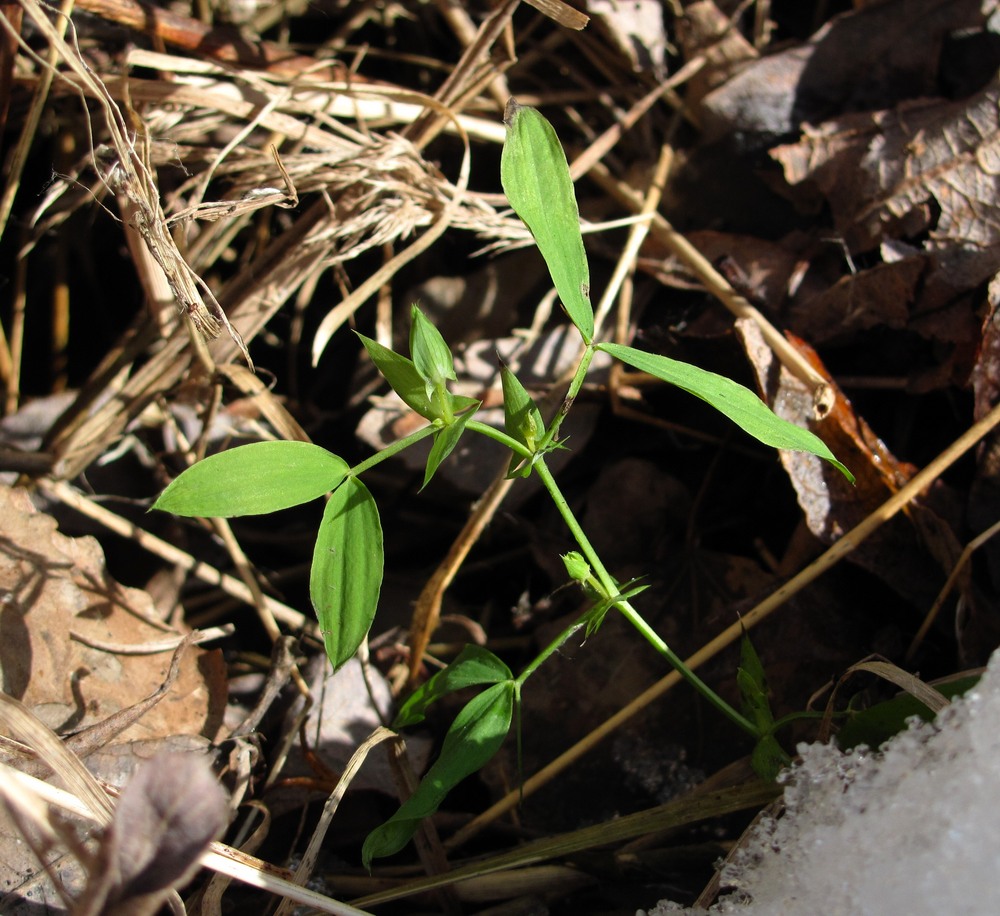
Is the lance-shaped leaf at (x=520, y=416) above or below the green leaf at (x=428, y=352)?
below

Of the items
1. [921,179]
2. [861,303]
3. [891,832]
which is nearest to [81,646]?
[891,832]

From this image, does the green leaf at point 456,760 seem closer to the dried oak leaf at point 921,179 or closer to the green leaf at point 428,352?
the green leaf at point 428,352

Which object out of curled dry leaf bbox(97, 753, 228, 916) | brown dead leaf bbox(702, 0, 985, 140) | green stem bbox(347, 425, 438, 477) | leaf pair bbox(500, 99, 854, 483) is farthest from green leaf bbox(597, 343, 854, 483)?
brown dead leaf bbox(702, 0, 985, 140)

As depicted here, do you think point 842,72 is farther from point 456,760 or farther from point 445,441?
point 456,760

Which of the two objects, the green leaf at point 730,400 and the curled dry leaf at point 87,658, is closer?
the green leaf at point 730,400

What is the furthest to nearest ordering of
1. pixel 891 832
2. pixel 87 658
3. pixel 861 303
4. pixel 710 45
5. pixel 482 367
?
pixel 710 45 < pixel 482 367 < pixel 861 303 < pixel 87 658 < pixel 891 832

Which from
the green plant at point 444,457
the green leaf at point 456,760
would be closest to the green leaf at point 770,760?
the green plant at point 444,457

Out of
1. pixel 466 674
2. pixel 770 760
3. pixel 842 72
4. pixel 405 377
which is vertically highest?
pixel 842 72
